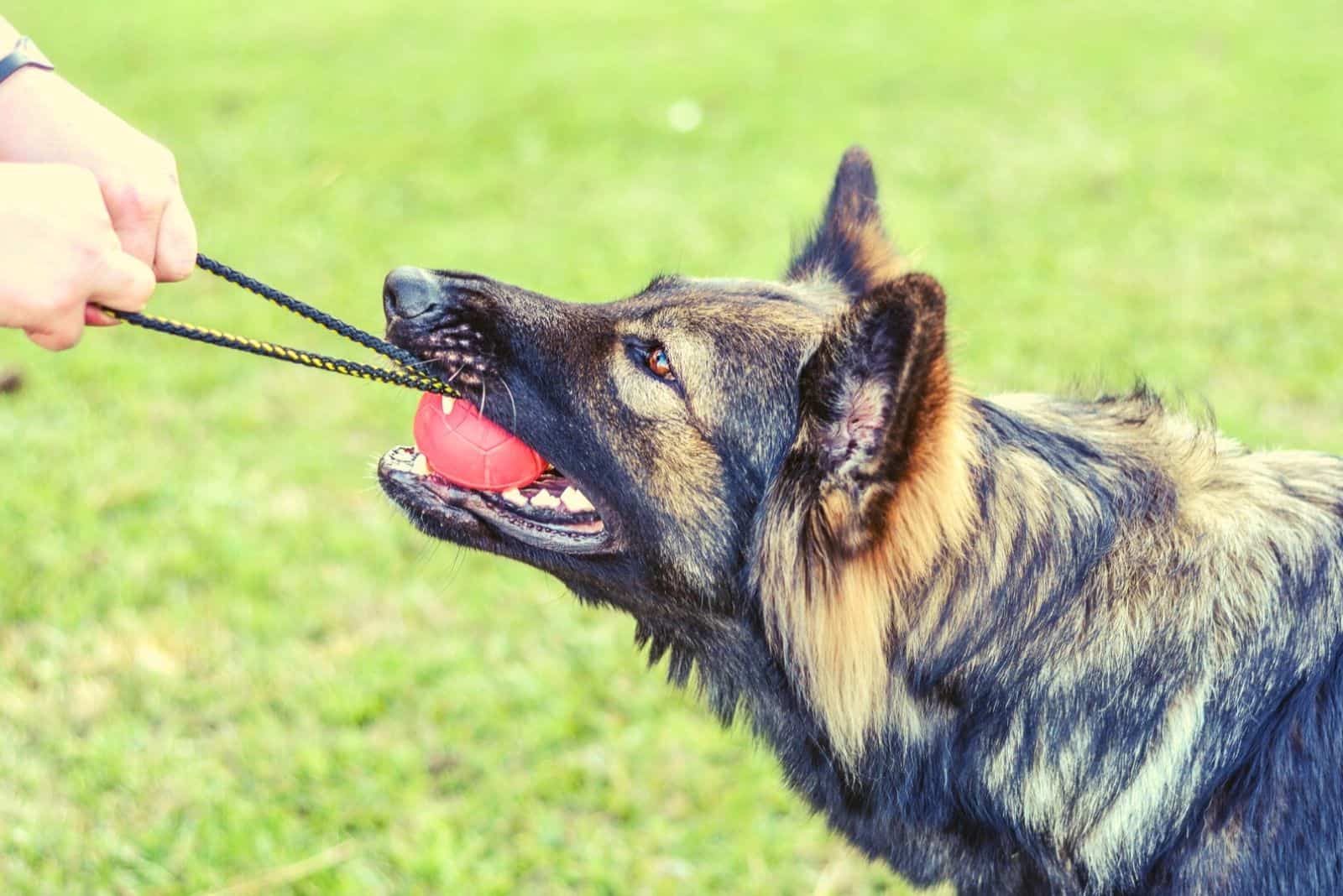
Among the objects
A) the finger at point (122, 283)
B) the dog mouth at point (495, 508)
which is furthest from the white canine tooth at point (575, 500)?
the finger at point (122, 283)

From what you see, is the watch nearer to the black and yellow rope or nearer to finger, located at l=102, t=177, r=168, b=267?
finger, located at l=102, t=177, r=168, b=267

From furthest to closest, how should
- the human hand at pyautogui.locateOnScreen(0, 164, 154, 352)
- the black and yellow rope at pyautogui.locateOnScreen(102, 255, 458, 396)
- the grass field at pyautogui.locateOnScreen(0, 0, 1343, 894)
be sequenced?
the grass field at pyautogui.locateOnScreen(0, 0, 1343, 894)
the black and yellow rope at pyautogui.locateOnScreen(102, 255, 458, 396)
the human hand at pyautogui.locateOnScreen(0, 164, 154, 352)

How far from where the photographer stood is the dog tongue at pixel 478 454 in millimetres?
2744

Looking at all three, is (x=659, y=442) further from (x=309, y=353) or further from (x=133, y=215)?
(x=133, y=215)

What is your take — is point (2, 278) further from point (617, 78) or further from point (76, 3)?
point (76, 3)

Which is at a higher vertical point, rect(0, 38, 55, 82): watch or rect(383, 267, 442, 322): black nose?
rect(0, 38, 55, 82): watch

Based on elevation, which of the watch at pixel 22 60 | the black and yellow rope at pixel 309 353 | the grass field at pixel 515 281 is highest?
the watch at pixel 22 60

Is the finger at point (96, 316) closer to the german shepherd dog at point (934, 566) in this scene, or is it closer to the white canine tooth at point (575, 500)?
the german shepherd dog at point (934, 566)

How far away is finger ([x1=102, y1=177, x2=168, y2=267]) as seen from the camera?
219 centimetres

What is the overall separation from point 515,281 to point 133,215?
5543 mm

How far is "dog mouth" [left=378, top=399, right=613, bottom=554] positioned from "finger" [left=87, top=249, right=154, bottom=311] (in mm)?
802

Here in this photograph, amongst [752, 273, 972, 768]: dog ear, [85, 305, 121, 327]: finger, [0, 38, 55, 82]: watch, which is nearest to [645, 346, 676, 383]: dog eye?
[752, 273, 972, 768]: dog ear

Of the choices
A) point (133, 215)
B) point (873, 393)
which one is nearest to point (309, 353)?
point (133, 215)

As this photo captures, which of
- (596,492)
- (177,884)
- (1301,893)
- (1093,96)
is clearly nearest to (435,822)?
(177,884)
